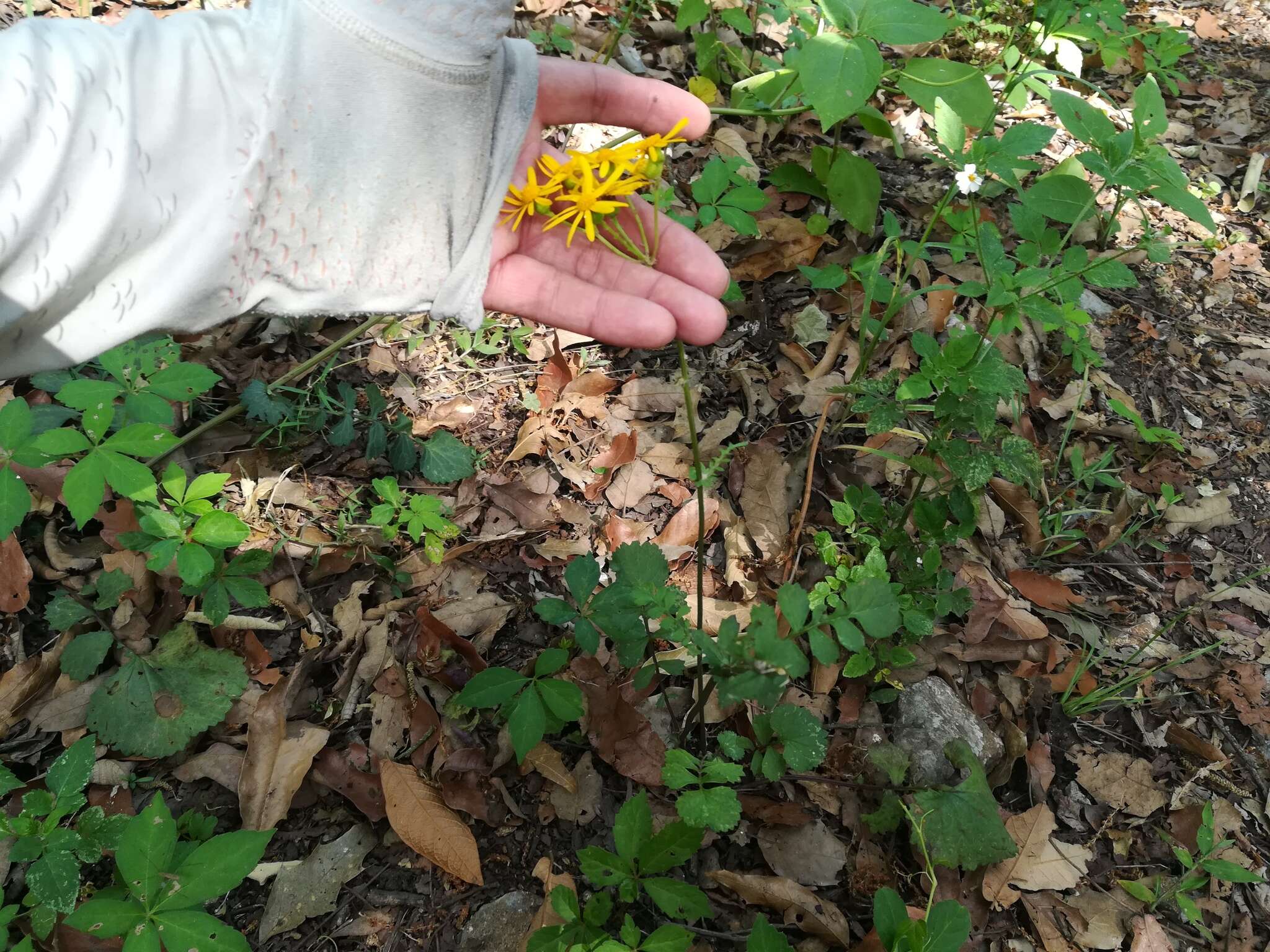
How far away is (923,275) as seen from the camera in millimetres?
2854

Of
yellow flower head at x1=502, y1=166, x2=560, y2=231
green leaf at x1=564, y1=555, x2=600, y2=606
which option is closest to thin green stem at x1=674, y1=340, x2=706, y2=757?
green leaf at x1=564, y1=555, x2=600, y2=606

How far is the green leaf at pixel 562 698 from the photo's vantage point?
5.36 ft

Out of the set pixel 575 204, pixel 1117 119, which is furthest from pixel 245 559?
pixel 1117 119

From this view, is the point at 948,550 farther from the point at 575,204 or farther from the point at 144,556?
the point at 144,556

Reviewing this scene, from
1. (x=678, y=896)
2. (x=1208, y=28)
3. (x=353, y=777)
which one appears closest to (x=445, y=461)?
(x=353, y=777)

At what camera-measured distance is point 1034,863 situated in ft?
5.94

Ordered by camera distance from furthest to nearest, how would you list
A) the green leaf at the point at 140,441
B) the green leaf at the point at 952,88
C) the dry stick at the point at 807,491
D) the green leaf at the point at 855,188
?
the green leaf at the point at 855,188 → the green leaf at the point at 952,88 → the dry stick at the point at 807,491 → the green leaf at the point at 140,441

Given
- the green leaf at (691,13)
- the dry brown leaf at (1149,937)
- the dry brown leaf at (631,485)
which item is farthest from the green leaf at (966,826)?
the green leaf at (691,13)

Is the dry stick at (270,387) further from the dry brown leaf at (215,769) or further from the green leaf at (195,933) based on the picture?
the green leaf at (195,933)

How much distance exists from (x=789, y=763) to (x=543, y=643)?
0.74 meters

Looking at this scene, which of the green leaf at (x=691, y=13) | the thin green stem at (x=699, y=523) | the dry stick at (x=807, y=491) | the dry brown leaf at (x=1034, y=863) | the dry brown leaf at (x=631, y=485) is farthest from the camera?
the green leaf at (x=691, y=13)

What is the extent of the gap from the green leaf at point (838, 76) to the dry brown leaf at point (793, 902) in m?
1.76

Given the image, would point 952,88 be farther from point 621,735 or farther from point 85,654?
point 85,654

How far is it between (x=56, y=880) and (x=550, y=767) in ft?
3.06
